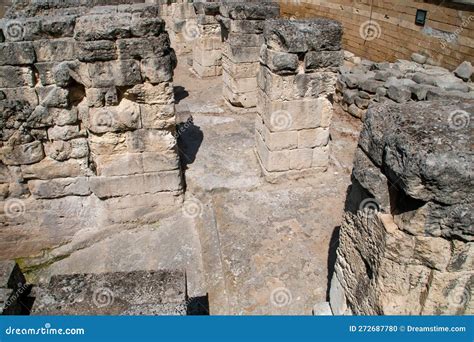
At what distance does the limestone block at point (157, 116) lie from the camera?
4.81 m

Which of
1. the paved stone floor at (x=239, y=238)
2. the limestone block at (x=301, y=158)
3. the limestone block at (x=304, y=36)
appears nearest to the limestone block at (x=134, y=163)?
the paved stone floor at (x=239, y=238)

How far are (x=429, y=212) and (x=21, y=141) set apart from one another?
188 inches

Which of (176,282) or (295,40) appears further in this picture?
(295,40)

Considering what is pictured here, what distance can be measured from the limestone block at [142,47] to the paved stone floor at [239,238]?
2.07m

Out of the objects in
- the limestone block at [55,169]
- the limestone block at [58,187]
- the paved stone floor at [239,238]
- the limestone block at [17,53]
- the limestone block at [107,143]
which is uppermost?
the limestone block at [17,53]

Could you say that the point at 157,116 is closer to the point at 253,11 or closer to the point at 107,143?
the point at 107,143

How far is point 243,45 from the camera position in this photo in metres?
8.16

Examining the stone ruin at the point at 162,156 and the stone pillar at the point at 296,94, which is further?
the stone pillar at the point at 296,94

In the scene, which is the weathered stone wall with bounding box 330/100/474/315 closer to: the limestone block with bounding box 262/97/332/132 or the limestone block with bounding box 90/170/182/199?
the limestone block with bounding box 262/97/332/132

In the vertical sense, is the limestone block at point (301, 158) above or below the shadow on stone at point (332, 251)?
above

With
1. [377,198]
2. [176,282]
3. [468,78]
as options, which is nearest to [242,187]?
[176,282]

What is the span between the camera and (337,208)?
5.29 m

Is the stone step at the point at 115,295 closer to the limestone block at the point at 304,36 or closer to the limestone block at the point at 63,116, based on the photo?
the limestone block at the point at 63,116

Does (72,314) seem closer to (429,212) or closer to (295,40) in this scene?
(429,212)
